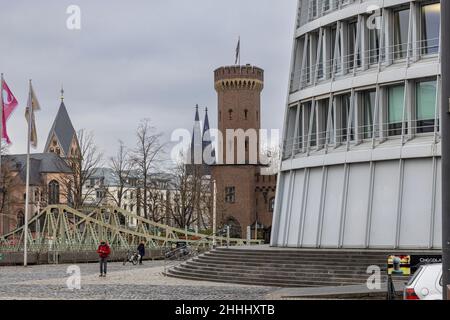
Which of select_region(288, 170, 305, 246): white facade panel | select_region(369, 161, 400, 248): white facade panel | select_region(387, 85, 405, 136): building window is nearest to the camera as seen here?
select_region(369, 161, 400, 248): white facade panel

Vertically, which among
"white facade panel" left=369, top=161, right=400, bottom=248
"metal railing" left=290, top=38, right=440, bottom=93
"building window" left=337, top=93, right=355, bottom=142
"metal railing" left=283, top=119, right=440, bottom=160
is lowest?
"white facade panel" left=369, top=161, right=400, bottom=248

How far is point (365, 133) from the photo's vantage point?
3350 cm

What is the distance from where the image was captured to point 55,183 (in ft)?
403

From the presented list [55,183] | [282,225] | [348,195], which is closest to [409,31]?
[348,195]

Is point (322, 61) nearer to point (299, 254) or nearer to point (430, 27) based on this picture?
point (430, 27)

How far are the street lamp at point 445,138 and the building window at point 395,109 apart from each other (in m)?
24.6

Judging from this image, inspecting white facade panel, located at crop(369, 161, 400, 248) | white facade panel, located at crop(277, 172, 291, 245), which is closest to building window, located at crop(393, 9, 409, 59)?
white facade panel, located at crop(369, 161, 400, 248)

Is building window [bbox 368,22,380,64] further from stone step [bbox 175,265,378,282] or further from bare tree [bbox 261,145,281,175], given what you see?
bare tree [bbox 261,145,281,175]

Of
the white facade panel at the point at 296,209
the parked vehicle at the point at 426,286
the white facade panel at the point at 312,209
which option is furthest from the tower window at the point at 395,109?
the parked vehicle at the point at 426,286

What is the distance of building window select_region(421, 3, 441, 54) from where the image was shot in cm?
3162

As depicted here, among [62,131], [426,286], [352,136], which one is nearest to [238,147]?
[62,131]

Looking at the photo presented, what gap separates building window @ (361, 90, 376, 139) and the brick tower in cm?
6041

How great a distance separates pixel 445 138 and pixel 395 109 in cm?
2511
